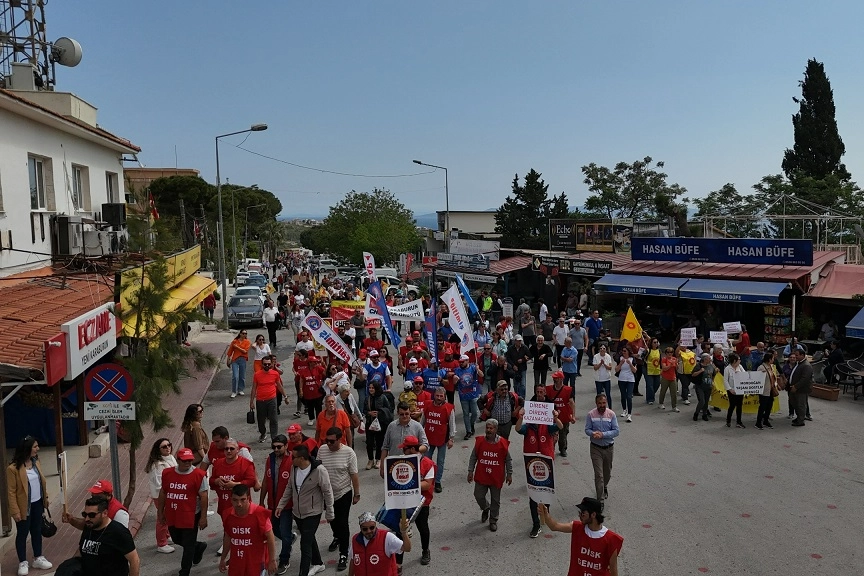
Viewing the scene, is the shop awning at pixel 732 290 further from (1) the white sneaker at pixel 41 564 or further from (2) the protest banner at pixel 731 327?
(1) the white sneaker at pixel 41 564

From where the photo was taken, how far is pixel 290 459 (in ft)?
26.1

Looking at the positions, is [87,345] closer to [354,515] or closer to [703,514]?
[354,515]

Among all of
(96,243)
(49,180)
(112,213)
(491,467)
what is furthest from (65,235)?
(491,467)

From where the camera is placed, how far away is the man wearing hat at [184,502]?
25.6 feet

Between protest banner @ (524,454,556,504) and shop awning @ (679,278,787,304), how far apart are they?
16.0 metres

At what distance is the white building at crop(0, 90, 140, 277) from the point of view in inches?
575

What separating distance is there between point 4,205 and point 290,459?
9799 mm

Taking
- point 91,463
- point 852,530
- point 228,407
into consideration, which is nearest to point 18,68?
point 228,407

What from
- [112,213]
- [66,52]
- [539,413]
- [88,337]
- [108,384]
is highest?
[66,52]

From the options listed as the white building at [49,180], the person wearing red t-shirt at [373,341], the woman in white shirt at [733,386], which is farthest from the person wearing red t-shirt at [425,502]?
the white building at [49,180]

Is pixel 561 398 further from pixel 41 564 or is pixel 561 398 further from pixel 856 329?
pixel 856 329

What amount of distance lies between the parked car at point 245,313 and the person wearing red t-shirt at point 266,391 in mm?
19054

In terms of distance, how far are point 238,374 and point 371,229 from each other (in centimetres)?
4928

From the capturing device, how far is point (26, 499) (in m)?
8.00
